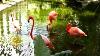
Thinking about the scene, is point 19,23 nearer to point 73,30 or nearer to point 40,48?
point 73,30

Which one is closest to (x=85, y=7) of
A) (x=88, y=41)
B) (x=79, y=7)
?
(x=79, y=7)

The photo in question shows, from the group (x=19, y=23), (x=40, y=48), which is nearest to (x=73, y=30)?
(x=40, y=48)

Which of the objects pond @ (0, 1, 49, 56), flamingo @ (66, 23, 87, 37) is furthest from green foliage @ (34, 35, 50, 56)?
pond @ (0, 1, 49, 56)

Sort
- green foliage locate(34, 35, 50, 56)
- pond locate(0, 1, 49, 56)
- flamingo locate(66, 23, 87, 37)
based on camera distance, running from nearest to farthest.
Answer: green foliage locate(34, 35, 50, 56), flamingo locate(66, 23, 87, 37), pond locate(0, 1, 49, 56)

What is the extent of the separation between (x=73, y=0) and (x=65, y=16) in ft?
21.8

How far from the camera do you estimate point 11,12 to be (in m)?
19.1

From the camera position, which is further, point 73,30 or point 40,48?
point 73,30

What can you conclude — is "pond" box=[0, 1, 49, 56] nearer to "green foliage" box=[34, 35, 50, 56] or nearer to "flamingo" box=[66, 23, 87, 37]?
"flamingo" box=[66, 23, 87, 37]

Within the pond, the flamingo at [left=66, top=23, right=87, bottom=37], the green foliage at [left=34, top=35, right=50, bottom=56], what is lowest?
the pond

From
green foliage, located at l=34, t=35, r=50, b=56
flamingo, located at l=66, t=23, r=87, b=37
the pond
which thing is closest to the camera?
green foliage, located at l=34, t=35, r=50, b=56

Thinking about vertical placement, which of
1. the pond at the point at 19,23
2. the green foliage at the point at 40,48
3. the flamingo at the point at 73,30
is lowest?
the pond at the point at 19,23

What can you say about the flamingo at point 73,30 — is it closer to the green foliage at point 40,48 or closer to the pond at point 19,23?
the green foliage at point 40,48

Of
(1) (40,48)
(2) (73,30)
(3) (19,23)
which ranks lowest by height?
(3) (19,23)

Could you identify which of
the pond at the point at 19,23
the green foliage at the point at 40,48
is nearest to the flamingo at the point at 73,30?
the green foliage at the point at 40,48
